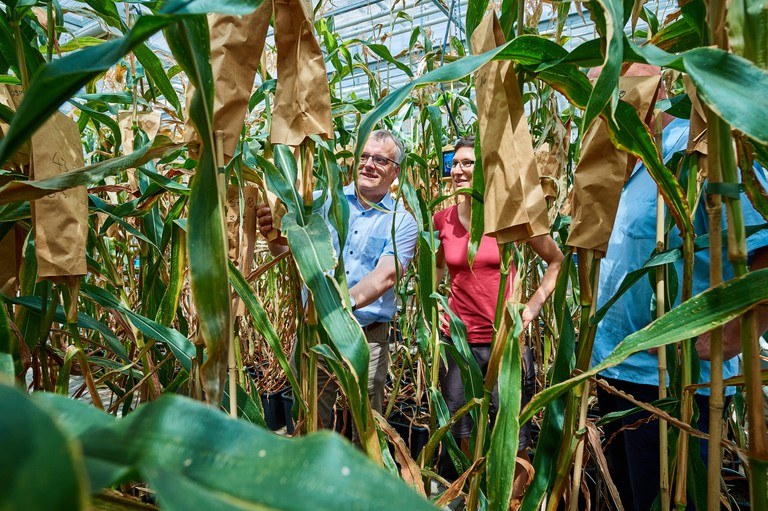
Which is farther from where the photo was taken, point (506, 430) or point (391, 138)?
point (391, 138)

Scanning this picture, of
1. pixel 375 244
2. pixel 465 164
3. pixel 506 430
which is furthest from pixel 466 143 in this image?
pixel 506 430

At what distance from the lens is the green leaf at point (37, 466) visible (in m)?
0.13

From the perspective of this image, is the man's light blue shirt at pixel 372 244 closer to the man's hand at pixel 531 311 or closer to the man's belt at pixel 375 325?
the man's belt at pixel 375 325

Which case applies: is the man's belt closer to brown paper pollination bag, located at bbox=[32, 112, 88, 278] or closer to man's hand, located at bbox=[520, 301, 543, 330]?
man's hand, located at bbox=[520, 301, 543, 330]

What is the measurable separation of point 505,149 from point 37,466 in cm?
48

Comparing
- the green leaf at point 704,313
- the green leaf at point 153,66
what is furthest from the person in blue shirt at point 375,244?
the green leaf at point 704,313

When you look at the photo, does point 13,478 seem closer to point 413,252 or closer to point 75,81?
point 75,81

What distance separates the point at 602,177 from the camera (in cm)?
56

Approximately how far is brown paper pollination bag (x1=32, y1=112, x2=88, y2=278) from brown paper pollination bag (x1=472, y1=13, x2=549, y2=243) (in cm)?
44

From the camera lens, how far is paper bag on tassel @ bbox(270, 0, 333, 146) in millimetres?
572

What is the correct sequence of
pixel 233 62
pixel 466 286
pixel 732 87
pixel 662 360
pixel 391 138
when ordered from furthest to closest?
pixel 391 138, pixel 466 286, pixel 662 360, pixel 233 62, pixel 732 87

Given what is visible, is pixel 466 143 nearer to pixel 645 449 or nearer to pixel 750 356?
pixel 645 449

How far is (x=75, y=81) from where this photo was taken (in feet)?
0.85

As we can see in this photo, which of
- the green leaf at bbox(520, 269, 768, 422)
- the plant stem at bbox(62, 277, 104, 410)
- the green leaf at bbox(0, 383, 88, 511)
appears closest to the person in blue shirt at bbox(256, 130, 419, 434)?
the plant stem at bbox(62, 277, 104, 410)
